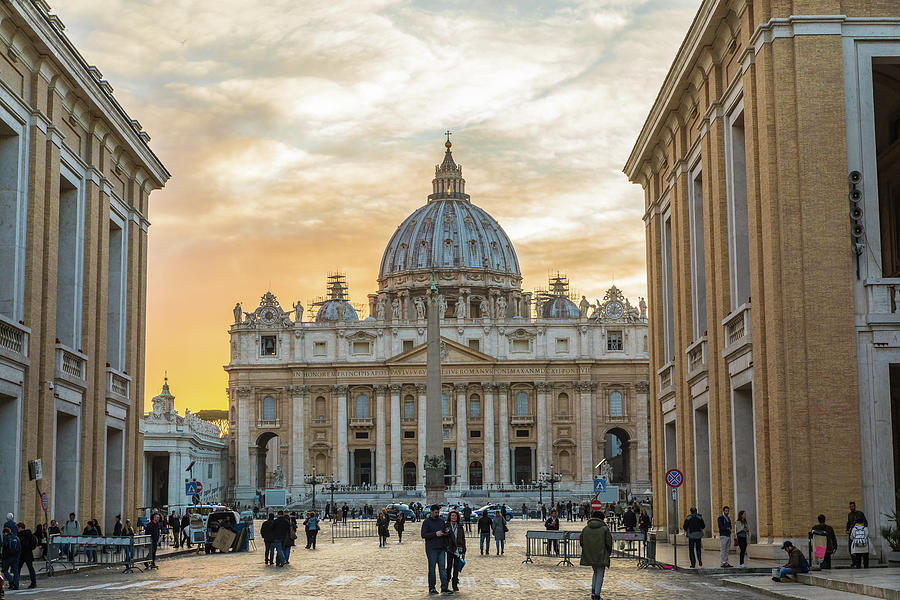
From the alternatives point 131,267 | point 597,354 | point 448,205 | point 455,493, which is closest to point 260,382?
point 455,493

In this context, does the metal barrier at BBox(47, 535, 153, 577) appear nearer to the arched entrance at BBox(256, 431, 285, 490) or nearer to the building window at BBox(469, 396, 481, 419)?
the arched entrance at BBox(256, 431, 285, 490)

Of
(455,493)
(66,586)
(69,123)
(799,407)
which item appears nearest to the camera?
(66,586)

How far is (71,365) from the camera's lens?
3303 cm

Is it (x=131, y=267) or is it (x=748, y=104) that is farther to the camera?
(x=131, y=267)

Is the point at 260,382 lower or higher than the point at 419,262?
lower

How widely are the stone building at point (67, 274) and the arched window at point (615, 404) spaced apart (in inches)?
3591

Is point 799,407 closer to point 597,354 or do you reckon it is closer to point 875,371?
point 875,371

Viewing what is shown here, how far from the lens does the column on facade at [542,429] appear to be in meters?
127

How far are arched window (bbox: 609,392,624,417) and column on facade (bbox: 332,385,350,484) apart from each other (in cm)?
2599

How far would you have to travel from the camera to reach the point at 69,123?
33.2 meters

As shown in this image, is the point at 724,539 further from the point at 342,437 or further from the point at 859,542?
the point at 342,437

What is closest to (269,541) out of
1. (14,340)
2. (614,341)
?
(14,340)

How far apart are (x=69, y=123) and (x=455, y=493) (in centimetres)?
8742

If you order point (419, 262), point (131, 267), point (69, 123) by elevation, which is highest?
point (419, 262)
